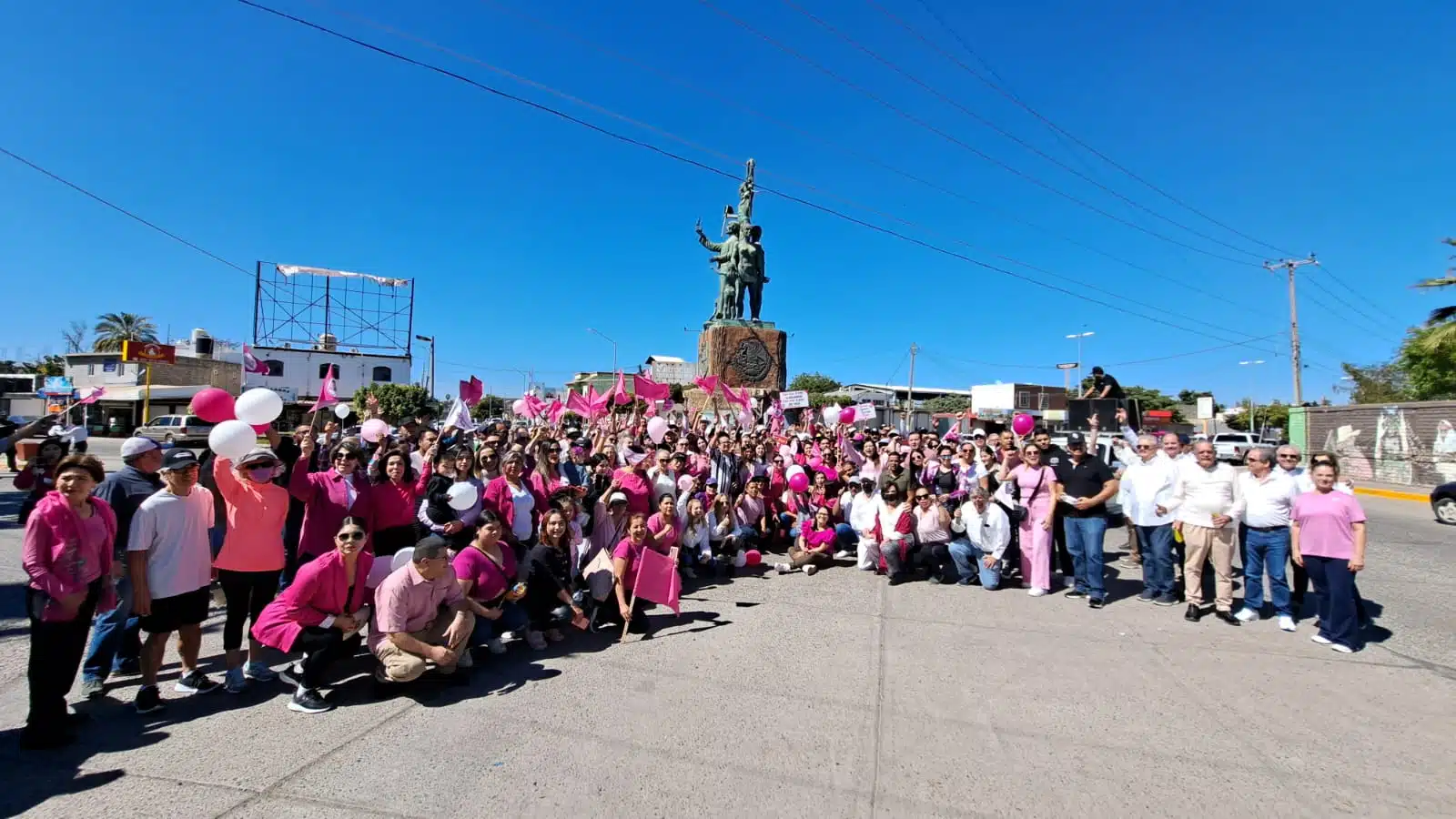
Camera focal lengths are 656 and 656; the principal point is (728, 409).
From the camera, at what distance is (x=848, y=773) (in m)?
3.29

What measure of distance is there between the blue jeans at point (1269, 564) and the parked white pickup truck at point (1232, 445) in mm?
14503

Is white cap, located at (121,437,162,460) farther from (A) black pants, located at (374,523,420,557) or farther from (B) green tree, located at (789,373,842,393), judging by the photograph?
(B) green tree, located at (789,373,842,393)

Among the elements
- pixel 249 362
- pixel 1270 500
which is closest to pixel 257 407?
pixel 1270 500

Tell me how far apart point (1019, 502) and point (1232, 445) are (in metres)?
22.6

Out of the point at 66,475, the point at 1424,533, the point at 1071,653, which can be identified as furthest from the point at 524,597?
the point at 1424,533

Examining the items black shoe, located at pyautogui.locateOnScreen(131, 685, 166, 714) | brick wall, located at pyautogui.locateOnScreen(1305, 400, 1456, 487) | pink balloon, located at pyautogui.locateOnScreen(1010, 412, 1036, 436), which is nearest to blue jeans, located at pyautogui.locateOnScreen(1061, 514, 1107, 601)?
pink balloon, located at pyautogui.locateOnScreen(1010, 412, 1036, 436)

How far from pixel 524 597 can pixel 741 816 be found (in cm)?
282

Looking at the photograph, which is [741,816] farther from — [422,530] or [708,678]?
[422,530]

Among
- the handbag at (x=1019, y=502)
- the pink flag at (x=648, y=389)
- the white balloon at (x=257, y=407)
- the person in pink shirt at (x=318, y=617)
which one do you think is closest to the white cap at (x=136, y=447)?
the white balloon at (x=257, y=407)

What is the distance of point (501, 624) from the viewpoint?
4.99 m

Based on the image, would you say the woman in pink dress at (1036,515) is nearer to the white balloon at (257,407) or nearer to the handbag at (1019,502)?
the handbag at (1019,502)

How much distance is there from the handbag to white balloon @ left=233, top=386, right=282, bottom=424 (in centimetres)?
699

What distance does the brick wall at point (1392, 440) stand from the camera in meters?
17.8

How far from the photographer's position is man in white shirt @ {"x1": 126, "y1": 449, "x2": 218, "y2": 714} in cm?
379
